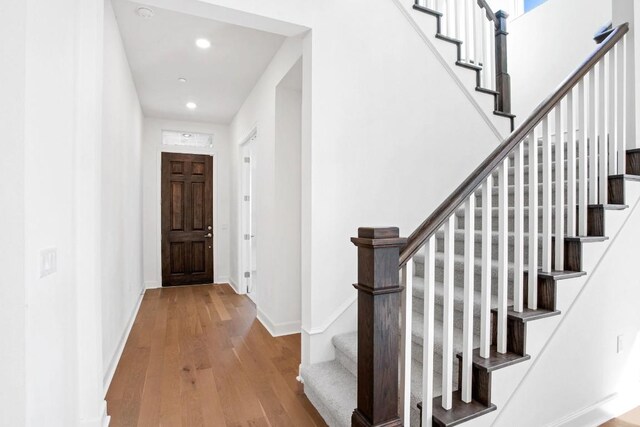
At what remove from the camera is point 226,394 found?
2289 mm

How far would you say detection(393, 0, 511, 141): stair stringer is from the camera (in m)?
2.82

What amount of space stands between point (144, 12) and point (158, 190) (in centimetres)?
340

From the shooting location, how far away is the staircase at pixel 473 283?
1.25 metres

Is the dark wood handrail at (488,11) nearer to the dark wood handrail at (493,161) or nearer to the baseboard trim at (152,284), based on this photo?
the dark wood handrail at (493,161)

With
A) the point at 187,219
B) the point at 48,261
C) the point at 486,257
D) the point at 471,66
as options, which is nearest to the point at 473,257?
the point at 486,257

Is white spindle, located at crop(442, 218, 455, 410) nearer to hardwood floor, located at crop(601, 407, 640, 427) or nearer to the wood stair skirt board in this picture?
hardwood floor, located at crop(601, 407, 640, 427)

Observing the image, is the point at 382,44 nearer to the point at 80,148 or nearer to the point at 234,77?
the point at 234,77

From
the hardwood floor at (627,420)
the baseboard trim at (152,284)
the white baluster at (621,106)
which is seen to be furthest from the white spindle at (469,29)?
the baseboard trim at (152,284)

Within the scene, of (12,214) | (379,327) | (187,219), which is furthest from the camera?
(187,219)

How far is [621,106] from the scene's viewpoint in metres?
2.02

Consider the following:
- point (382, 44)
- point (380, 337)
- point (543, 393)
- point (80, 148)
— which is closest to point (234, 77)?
point (382, 44)

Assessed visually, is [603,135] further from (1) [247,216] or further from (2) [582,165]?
(1) [247,216]

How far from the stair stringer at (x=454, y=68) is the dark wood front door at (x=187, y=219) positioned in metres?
4.25

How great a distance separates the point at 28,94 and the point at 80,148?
661 millimetres
